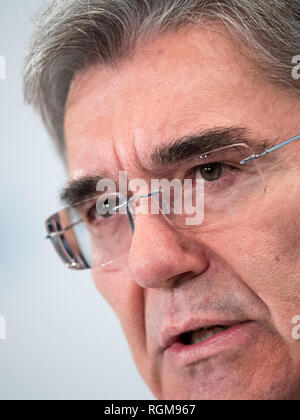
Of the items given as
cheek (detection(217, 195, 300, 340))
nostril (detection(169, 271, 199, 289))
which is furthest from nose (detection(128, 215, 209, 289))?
cheek (detection(217, 195, 300, 340))

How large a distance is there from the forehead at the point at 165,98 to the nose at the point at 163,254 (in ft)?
0.56

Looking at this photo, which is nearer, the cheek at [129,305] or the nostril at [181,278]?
the nostril at [181,278]

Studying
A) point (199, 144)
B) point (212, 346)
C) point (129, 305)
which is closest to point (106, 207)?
point (129, 305)

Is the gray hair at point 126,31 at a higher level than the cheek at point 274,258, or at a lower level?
higher

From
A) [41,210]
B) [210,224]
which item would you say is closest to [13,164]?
[41,210]

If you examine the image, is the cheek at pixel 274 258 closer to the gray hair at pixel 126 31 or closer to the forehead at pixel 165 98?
the forehead at pixel 165 98

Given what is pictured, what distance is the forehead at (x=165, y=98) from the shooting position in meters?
1.17

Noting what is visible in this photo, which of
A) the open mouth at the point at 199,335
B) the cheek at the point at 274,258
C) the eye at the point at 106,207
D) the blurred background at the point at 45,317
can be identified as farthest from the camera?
the blurred background at the point at 45,317

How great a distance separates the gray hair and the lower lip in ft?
1.94

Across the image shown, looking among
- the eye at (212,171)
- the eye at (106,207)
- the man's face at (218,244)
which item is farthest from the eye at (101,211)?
the eye at (212,171)

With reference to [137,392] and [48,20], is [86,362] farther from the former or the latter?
[48,20]

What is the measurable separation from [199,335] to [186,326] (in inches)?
3.2

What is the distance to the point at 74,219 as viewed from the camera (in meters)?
1.66

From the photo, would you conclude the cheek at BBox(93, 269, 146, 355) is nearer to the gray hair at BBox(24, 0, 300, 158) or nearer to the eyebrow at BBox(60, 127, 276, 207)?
the eyebrow at BBox(60, 127, 276, 207)
